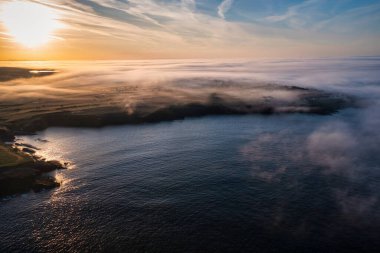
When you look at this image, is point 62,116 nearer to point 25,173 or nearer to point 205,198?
point 25,173

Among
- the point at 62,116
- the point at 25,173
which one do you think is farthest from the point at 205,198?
the point at 62,116

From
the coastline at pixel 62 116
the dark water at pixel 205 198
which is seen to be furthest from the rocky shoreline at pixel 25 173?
the dark water at pixel 205 198

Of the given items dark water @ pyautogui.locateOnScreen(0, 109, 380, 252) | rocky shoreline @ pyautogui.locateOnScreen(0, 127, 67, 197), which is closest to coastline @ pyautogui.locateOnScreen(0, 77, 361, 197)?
rocky shoreline @ pyautogui.locateOnScreen(0, 127, 67, 197)

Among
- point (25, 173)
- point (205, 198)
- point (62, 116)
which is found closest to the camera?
point (205, 198)

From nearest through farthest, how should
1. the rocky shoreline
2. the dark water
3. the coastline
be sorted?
1. the dark water
2. the rocky shoreline
3. the coastline

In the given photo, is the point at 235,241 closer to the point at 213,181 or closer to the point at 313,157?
the point at 213,181

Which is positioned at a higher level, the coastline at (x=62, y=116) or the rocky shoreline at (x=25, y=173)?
the coastline at (x=62, y=116)

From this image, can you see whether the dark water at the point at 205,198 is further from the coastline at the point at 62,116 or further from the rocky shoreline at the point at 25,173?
the coastline at the point at 62,116

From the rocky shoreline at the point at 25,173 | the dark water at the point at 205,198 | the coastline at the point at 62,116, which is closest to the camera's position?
the dark water at the point at 205,198

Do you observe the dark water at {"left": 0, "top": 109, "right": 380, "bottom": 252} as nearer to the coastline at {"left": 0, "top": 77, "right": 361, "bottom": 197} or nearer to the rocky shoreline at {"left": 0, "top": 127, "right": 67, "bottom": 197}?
the rocky shoreline at {"left": 0, "top": 127, "right": 67, "bottom": 197}

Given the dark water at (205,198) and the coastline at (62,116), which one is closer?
the dark water at (205,198)
